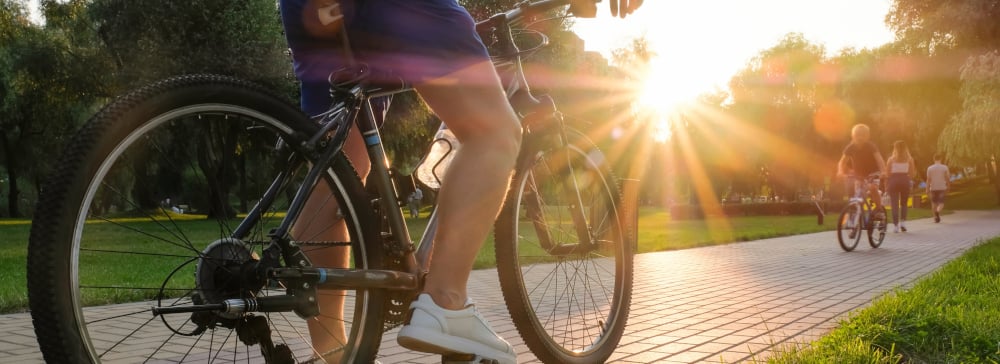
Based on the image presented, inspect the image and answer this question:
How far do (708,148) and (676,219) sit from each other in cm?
1093

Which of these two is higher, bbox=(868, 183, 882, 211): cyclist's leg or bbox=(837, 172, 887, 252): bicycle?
bbox=(868, 183, 882, 211): cyclist's leg

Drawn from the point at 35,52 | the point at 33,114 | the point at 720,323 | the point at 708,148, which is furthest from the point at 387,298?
the point at 708,148

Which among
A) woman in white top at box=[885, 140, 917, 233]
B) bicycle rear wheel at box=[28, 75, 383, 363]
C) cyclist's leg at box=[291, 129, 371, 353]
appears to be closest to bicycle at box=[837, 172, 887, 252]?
woman in white top at box=[885, 140, 917, 233]

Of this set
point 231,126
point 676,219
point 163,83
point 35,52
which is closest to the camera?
point 163,83

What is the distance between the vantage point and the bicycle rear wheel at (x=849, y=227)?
1112 centimetres

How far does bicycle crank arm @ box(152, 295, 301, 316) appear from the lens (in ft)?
6.29

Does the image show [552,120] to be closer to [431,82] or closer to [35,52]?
[431,82]

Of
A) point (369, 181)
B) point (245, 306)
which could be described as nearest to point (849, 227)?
point (369, 181)

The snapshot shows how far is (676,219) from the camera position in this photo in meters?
31.9

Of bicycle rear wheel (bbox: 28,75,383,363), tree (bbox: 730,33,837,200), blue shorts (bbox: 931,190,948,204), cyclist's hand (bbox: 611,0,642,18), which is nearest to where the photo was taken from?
bicycle rear wheel (bbox: 28,75,383,363)

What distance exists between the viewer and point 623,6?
2996 mm

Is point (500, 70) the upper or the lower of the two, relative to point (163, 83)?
upper

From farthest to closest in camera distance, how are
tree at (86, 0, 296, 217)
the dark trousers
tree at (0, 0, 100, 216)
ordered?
tree at (0, 0, 100, 216), tree at (86, 0, 296, 217), the dark trousers

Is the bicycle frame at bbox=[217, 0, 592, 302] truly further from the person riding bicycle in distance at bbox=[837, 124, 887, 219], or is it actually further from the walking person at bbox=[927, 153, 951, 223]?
the walking person at bbox=[927, 153, 951, 223]
